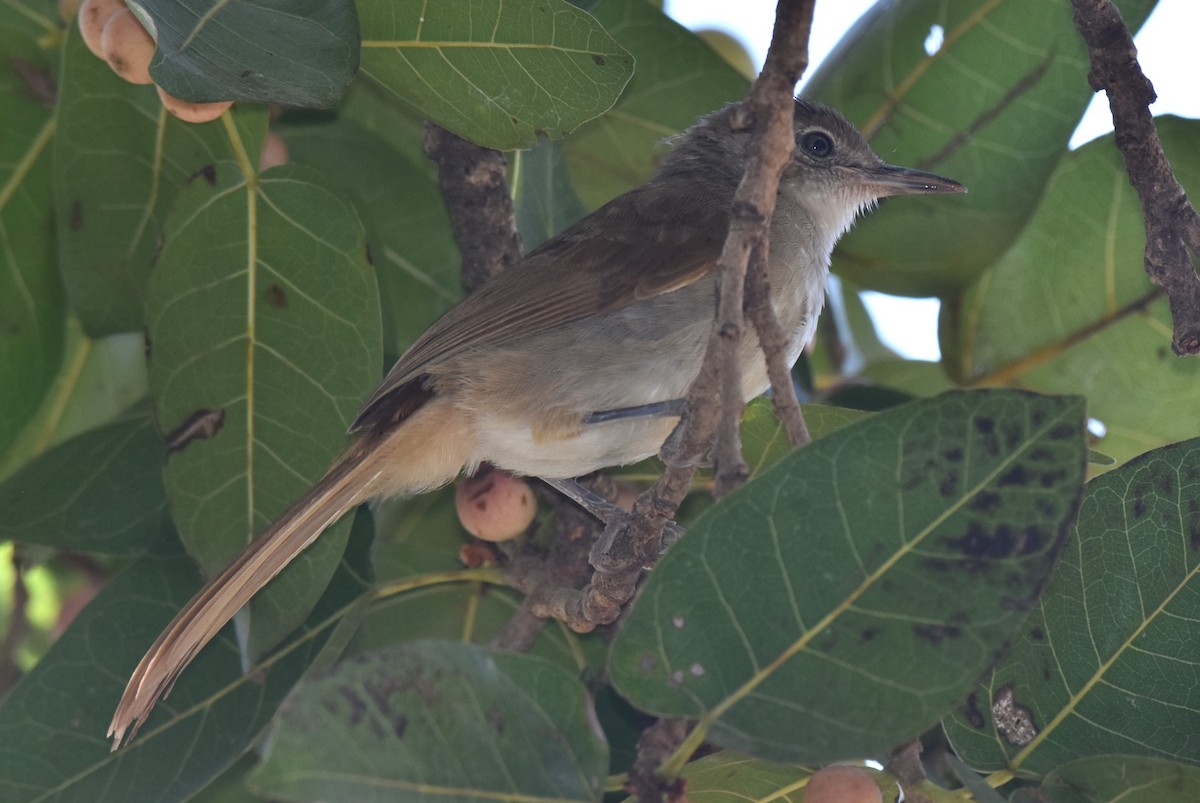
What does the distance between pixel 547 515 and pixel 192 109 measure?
58.5 inches

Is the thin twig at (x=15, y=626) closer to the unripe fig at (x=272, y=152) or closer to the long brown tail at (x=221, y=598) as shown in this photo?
the long brown tail at (x=221, y=598)

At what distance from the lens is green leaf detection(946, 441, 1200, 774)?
229cm

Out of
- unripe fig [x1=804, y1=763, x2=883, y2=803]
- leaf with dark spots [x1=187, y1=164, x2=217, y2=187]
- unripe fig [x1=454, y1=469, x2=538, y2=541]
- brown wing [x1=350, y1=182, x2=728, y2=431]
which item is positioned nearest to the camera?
unripe fig [x1=804, y1=763, x2=883, y2=803]

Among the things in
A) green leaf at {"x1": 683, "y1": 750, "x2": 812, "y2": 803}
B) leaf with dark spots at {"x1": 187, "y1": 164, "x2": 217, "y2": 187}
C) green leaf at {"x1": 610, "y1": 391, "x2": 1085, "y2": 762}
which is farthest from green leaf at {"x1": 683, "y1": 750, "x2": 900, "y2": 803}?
leaf with dark spots at {"x1": 187, "y1": 164, "x2": 217, "y2": 187}

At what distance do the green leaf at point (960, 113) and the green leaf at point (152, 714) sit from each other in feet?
5.93

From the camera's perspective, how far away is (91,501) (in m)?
3.22

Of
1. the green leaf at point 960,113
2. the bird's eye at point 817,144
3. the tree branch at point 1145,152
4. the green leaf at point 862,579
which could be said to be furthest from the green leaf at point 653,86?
the green leaf at point 862,579

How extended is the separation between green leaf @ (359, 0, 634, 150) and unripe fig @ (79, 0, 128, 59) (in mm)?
659

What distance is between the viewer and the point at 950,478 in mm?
1862

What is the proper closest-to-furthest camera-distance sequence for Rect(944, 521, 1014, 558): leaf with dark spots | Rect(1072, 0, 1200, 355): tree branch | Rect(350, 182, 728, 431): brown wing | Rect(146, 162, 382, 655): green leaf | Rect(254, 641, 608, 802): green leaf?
Rect(254, 641, 608, 802): green leaf < Rect(944, 521, 1014, 558): leaf with dark spots < Rect(1072, 0, 1200, 355): tree branch < Rect(146, 162, 382, 655): green leaf < Rect(350, 182, 728, 431): brown wing

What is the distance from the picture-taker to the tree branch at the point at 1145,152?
254cm

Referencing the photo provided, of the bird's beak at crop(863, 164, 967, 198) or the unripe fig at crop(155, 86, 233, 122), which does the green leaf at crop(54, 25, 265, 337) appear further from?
the bird's beak at crop(863, 164, 967, 198)

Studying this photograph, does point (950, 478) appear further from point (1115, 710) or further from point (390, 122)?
point (390, 122)

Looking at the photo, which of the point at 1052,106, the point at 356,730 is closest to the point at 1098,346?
the point at 1052,106
